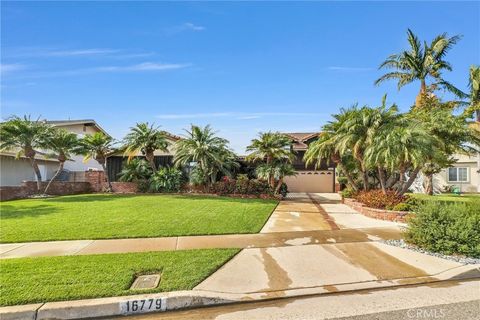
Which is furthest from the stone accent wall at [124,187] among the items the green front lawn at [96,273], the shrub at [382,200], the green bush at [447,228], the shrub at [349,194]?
the green bush at [447,228]

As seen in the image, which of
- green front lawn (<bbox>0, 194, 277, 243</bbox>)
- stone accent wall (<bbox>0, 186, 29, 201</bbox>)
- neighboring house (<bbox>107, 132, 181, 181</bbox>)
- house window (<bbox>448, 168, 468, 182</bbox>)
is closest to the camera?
green front lawn (<bbox>0, 194, 277, 243</bbox>)

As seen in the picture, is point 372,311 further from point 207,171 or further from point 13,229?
point 207,171

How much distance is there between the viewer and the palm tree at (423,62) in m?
19.4

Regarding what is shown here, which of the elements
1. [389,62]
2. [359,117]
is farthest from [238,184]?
[389,62]

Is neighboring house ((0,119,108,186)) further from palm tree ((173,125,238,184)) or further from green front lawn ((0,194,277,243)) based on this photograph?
green front lawn ((0,194,277,243))

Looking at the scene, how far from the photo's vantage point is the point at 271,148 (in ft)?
49.3

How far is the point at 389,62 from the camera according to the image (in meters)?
21.1

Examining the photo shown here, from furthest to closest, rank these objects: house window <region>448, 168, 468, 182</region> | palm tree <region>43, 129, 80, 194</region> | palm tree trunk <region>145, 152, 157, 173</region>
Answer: house window <region>448, 168, 468, 182</region> → palm tree trunk <region>145, 152, 157, 173</region> → palm tree <region>43, 129, 80, 194</region>

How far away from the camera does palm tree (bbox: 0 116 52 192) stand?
1561 centimetres

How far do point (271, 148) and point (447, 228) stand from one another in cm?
976

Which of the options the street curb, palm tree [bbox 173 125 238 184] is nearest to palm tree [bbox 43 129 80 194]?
palm tree [bbox 173 125 238 184]

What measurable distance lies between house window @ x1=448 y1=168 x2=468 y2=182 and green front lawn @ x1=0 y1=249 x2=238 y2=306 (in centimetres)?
2532

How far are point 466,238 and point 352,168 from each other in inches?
360

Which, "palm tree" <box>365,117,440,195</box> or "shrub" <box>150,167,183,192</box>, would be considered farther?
"shrub" <box>150,167,183,192</box>
